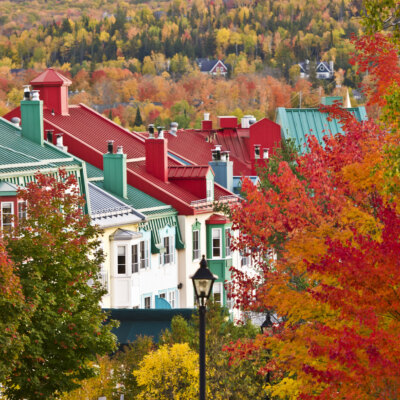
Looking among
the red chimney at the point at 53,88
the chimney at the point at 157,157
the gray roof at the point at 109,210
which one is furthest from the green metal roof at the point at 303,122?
the gray roof at the point at 109,210

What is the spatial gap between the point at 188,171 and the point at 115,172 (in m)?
7.17

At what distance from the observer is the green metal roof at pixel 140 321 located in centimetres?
5138

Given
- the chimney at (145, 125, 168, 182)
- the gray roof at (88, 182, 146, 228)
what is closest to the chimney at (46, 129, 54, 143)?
the chimney at (145, 125, 168, 182)

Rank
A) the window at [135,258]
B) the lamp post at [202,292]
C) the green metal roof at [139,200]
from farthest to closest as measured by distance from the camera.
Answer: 1. the green metal roof at [139,200]
2. the window at [135,258]
3. the lamp post at [202,292]

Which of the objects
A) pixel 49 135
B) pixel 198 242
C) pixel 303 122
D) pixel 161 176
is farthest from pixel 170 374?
pixel 303 122

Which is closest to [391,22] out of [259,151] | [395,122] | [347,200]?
[395,122]

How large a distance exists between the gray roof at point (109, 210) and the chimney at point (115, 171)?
2.36 metres

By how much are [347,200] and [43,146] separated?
90.4 ft

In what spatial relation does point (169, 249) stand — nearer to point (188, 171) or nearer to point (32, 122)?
point (188, 171)

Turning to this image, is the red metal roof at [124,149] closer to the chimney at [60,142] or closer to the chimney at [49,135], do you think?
the chimney at [49,135]

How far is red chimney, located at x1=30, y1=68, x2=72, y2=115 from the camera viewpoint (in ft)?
230

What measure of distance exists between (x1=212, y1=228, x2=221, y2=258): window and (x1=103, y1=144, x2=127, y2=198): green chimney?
268 inches

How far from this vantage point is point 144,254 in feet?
207

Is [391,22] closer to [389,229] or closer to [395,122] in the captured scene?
[395,122]
